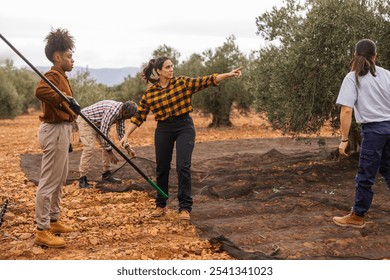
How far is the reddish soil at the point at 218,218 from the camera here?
4.84 metres

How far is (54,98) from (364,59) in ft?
11.7

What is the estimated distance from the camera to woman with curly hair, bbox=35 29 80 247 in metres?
5.03

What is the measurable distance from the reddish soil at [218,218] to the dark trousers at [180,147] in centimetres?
42

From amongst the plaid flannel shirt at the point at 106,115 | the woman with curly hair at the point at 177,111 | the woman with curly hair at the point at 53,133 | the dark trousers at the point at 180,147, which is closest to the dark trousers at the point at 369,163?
the woman with curly hair at the point at 177,111

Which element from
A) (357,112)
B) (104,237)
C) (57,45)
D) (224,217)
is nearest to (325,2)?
(357,112)

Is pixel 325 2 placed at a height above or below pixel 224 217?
above

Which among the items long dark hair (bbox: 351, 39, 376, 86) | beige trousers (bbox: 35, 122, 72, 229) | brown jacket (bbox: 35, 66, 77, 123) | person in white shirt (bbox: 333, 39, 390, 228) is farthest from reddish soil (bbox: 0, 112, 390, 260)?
long dark hair (bbox: 351, 39, 376, 86)

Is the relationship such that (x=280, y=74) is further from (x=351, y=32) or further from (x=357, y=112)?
(x=357, y=112)

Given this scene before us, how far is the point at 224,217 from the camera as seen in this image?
6.32 metres

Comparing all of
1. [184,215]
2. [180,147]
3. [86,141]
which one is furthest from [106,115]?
[184,215]

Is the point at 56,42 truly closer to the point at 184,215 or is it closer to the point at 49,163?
the point at 49,163

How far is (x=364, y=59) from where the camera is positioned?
523cm

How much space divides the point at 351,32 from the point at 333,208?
345 cm

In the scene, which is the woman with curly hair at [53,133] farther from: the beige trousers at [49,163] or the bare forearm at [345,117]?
the bare forearm at [345,117]
